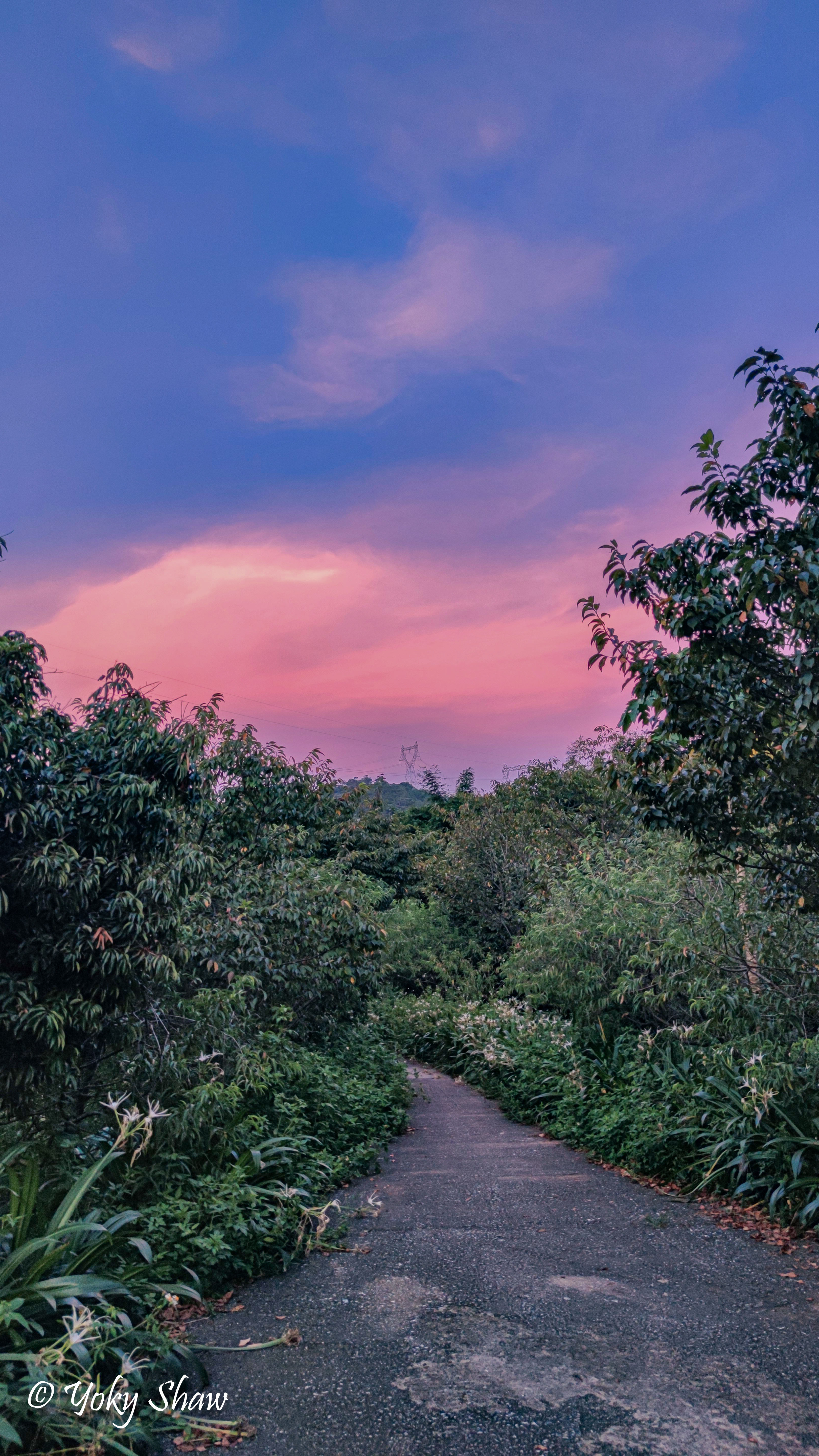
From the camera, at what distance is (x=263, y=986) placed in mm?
7859

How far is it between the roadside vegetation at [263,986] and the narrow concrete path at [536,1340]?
40 centimetres

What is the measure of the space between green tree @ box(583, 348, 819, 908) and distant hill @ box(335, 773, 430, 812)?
7.78 metres

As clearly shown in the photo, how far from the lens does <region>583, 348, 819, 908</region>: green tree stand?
4285mm

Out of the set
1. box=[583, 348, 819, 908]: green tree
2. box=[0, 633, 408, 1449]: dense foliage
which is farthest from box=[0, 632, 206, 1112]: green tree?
box=[583, 348, 819, 908]: green tree

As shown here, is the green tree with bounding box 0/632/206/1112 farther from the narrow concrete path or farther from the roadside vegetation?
the narrow concrete path

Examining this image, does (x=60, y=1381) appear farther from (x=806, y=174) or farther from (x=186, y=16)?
(x=186, y=16)

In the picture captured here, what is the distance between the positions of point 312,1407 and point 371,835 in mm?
16565

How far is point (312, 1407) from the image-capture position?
302cm

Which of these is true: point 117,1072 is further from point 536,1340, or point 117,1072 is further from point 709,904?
point 709,904

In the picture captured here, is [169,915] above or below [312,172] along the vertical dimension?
below

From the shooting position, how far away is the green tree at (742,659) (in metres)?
4.29

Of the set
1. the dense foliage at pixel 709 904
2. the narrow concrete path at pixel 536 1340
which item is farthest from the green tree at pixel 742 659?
the narrow concrete path at pixel 536 1340

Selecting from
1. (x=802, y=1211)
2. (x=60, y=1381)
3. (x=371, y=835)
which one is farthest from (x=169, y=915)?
(x=371, y=835)

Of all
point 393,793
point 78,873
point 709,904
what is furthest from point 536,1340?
point 393,793
